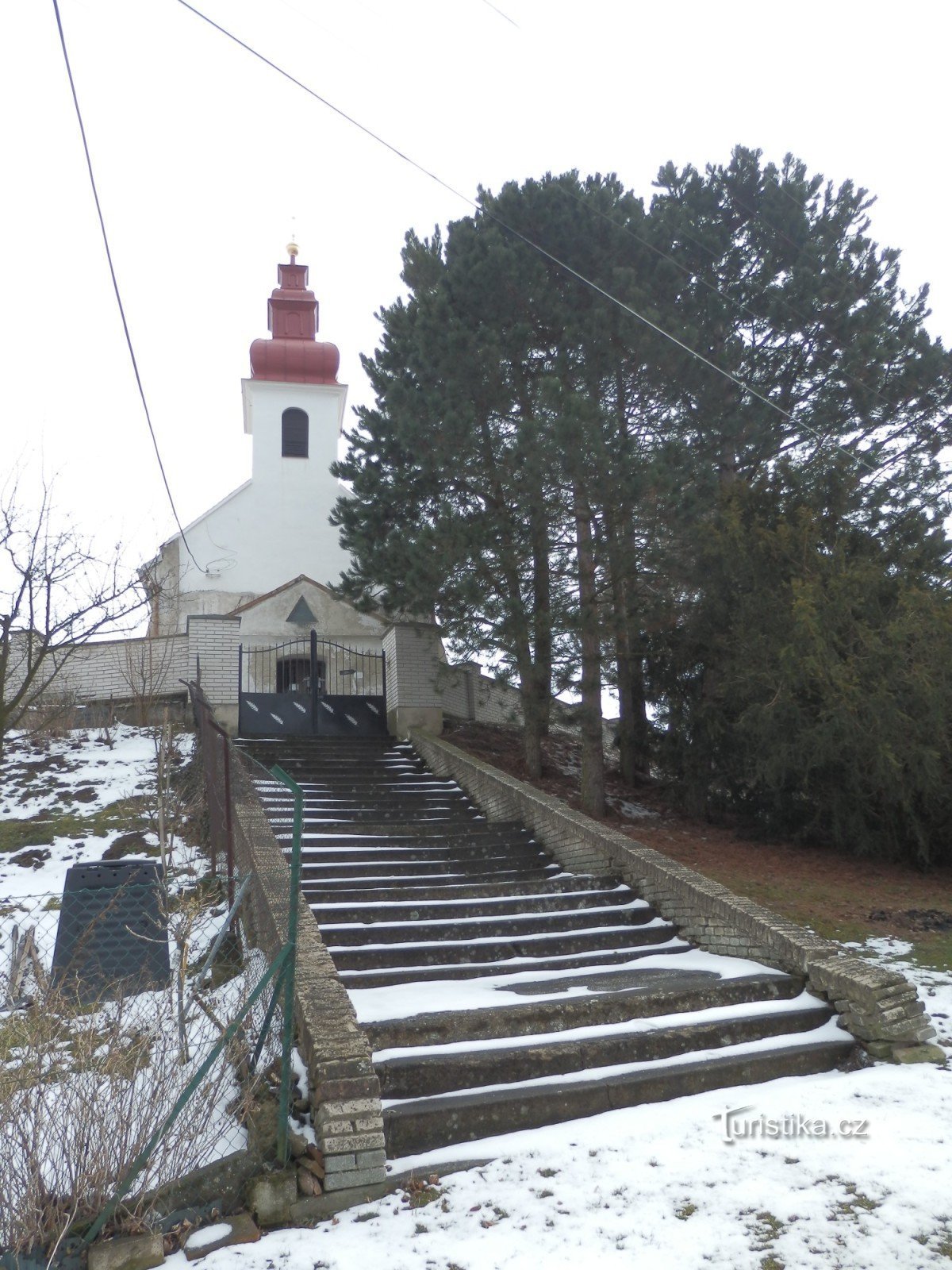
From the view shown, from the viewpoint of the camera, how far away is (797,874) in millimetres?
9766

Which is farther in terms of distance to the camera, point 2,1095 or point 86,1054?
point 86,1054

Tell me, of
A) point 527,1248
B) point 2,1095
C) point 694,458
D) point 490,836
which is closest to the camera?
point 2,1095

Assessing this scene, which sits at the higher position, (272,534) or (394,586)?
(272,534)

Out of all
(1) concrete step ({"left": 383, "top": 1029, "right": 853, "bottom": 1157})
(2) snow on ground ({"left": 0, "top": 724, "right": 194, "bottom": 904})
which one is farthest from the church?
(1) concrete step ({"left": 383, "top": 1029, "right": 853, "bottom": 1157})

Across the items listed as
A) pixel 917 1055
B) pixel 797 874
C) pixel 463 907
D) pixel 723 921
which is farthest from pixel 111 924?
pixel 797 874

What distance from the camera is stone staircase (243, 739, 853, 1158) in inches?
187

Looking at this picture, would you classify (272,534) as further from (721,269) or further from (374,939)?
(374,939)

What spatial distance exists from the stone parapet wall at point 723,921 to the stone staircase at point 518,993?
135mm

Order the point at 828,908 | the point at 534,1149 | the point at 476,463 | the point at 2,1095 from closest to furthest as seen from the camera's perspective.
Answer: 1. the point at 2,1095
2. the point at 534,1149
3. the point at 828,908
4. the point at 476,463

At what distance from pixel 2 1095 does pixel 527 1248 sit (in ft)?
6.33

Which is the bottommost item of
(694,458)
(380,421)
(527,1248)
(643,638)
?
(527,1248)

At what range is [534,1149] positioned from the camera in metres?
4.33

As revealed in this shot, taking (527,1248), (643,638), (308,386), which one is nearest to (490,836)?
(643,638)

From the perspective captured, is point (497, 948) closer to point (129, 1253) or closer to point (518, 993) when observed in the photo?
point (518, 993)
